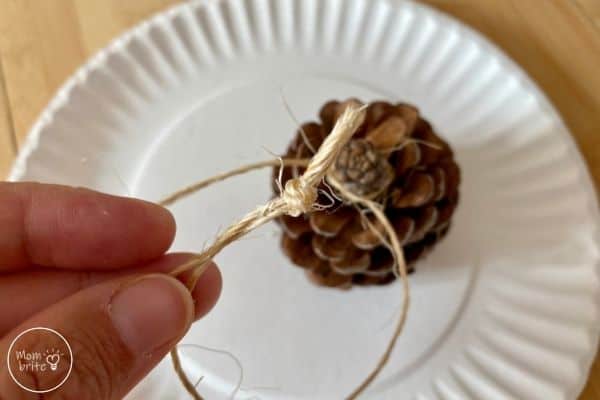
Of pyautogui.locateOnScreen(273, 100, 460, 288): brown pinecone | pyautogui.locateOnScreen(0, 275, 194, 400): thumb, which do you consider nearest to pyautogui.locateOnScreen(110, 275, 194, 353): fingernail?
pyautogui.locateOnScreen(0, 275, 194, 400): thumb

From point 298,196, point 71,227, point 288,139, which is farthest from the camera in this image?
point 288,139

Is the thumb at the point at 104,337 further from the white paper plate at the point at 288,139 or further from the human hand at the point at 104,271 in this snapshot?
the white paper plate at the point at 288,139

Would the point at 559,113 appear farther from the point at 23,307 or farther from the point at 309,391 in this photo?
the point at 23,307

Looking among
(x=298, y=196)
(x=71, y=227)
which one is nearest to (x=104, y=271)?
(x=71, y=227)

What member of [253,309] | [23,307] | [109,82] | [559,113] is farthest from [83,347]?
[559,113]

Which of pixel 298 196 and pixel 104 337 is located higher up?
pixel 298 196

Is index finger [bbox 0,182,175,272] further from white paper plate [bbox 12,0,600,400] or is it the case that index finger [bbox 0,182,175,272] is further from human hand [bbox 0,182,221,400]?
white paper plate [bbox 12,0,600,400]

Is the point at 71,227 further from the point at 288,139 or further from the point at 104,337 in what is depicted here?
the point at 288,139
